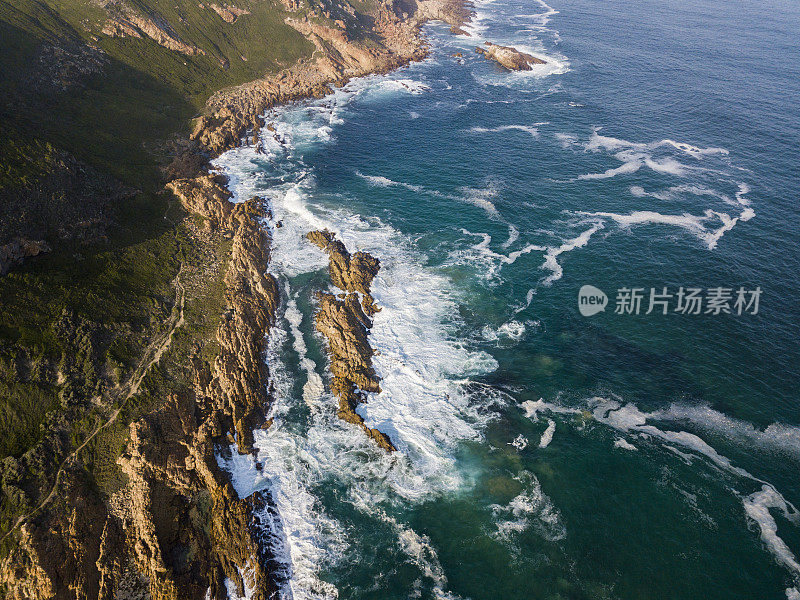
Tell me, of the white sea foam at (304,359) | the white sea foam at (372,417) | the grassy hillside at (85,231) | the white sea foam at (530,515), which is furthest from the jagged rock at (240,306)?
the white sea foam at (530,515)

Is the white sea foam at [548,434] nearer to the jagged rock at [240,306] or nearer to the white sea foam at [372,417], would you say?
the white sea foam at [372,417]

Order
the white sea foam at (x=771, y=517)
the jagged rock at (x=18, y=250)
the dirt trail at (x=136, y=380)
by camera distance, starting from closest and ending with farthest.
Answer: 1. the dirt trail at (x=136, y=380)
2. the white sea foam at (x=771, y=517)
3. the jagged rock at (x=18, y=250)

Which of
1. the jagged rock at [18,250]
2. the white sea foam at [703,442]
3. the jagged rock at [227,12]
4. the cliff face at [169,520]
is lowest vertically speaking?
the cliff face at [169,520]

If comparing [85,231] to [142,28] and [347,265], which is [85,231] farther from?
[142,28]

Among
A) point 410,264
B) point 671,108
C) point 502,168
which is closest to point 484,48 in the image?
point 671,108

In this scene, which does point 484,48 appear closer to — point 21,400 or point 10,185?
point 10,185
